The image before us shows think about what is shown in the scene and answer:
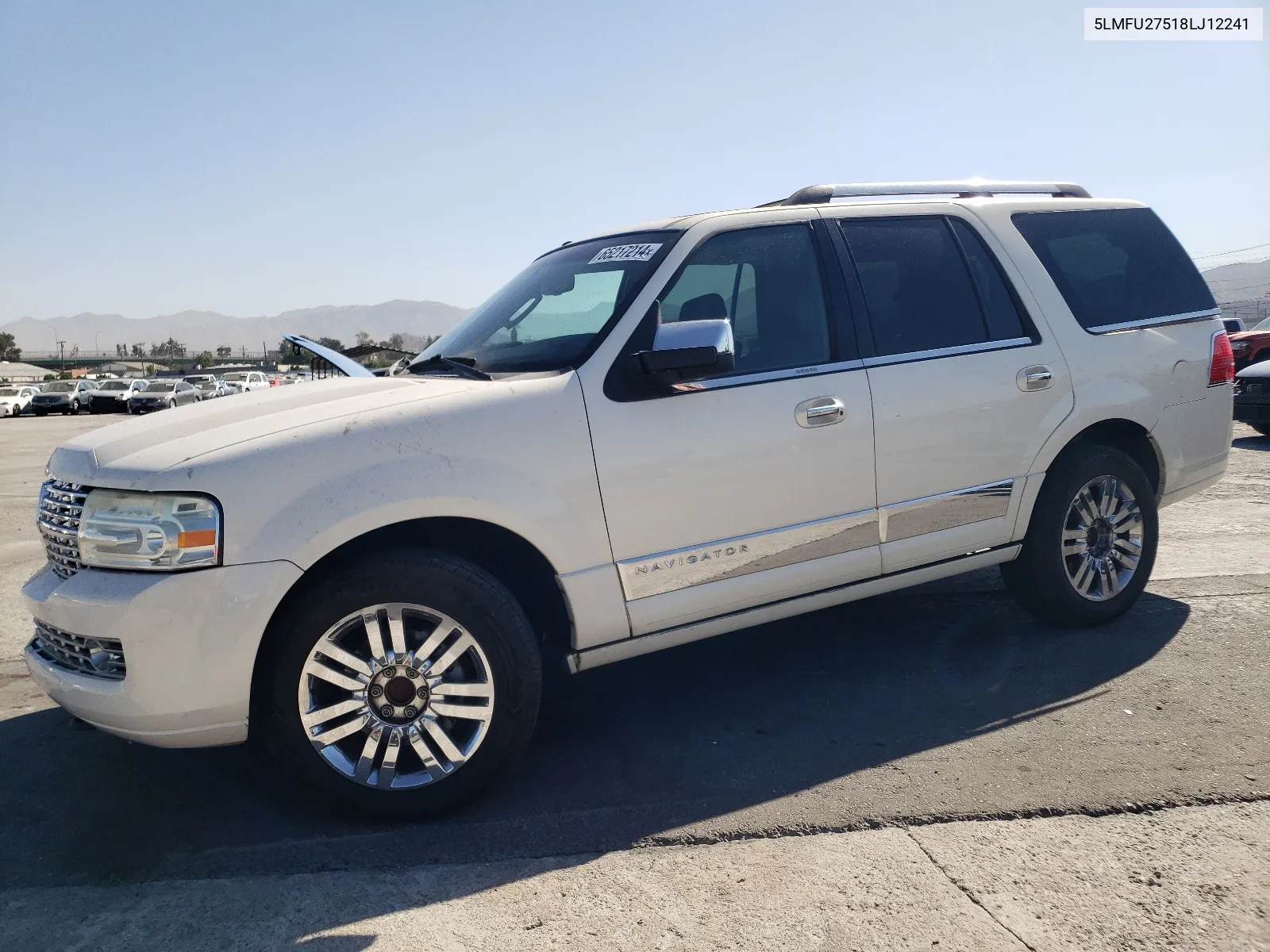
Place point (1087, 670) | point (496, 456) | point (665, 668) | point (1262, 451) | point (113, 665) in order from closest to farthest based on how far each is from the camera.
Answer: point (113, 665) → point (496, 456) → point (1087, 670) → point (665, 668) → point (1262, 451)

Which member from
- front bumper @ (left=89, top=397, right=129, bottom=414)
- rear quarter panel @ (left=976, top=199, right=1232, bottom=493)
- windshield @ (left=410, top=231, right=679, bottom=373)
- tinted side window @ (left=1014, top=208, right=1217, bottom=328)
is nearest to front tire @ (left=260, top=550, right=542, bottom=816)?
windshield @ (left=410, top=231, right=679, bottom=373)

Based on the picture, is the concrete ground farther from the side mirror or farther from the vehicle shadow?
the side mirror

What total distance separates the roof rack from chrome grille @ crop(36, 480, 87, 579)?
9.34ft

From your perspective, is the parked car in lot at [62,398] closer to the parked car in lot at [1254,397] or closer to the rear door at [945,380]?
the parked car in lot at [1254,397]

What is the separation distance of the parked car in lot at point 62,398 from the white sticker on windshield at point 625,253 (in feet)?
153

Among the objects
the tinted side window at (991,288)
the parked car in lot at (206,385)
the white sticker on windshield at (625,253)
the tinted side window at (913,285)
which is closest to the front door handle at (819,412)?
the tinted side window at (913,285)

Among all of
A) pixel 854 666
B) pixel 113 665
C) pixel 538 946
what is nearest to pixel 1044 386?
pixel 854 666

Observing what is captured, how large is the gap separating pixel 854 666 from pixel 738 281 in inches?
71.3

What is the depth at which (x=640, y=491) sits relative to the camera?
11.3 feet

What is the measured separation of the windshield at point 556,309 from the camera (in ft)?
12.1

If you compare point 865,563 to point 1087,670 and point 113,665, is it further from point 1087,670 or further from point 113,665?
point 113,665

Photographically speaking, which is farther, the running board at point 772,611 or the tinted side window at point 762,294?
the tinted side window at point 762,294

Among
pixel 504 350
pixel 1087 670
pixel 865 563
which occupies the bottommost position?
pixel 1087 670

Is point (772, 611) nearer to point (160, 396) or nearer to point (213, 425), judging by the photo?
point (213, 425)
